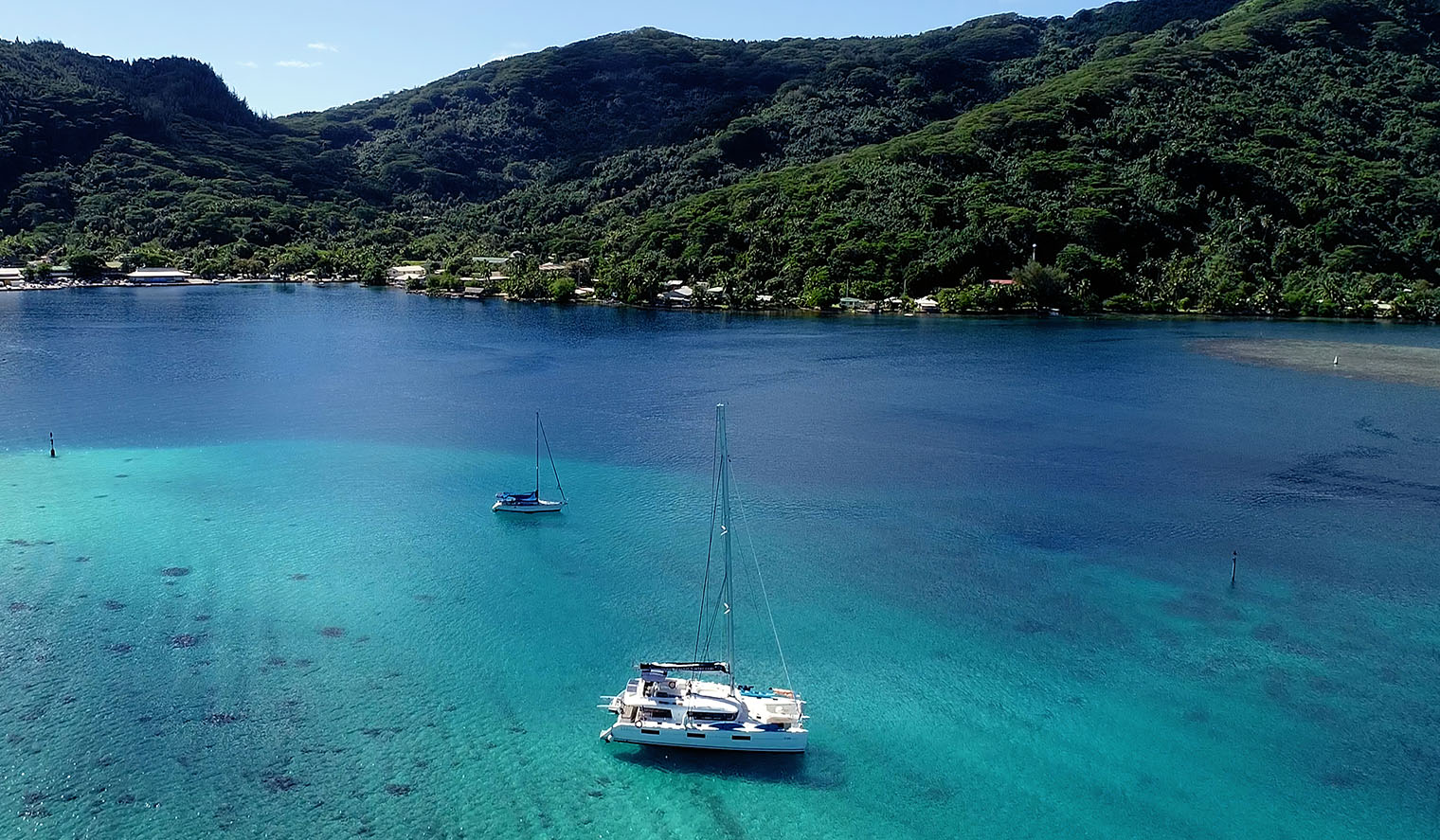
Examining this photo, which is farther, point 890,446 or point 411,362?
point 411,362

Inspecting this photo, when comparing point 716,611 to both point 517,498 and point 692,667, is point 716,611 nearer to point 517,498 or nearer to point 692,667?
point 692,667

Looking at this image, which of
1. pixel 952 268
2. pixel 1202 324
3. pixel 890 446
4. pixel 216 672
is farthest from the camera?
pixel 952 268

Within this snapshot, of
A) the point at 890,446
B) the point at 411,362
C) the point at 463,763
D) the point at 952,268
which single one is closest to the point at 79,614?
the point at 463,763

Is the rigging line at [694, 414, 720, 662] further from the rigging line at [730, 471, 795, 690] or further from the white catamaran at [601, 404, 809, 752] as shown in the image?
the white catamaran at [601, 404, 809, 752]

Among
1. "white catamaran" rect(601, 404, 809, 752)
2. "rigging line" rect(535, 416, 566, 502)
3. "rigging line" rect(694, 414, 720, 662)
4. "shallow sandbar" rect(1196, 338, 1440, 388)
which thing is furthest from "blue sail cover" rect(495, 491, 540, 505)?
"shallow sandbar" rect(1196, 338, 1440, 388)

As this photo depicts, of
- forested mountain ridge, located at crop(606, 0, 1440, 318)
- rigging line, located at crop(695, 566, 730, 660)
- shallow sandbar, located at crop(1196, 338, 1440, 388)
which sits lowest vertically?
rigging line, located at crop(695, 566, 730, 660)

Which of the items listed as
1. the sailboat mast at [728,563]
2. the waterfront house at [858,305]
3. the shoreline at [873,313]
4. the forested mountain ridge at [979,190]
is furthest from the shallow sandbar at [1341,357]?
the sailboat mast at [728,563]

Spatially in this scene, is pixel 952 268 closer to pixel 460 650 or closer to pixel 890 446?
pixel 890 446

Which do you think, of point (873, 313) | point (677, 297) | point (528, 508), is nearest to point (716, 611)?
point (528, 508)
